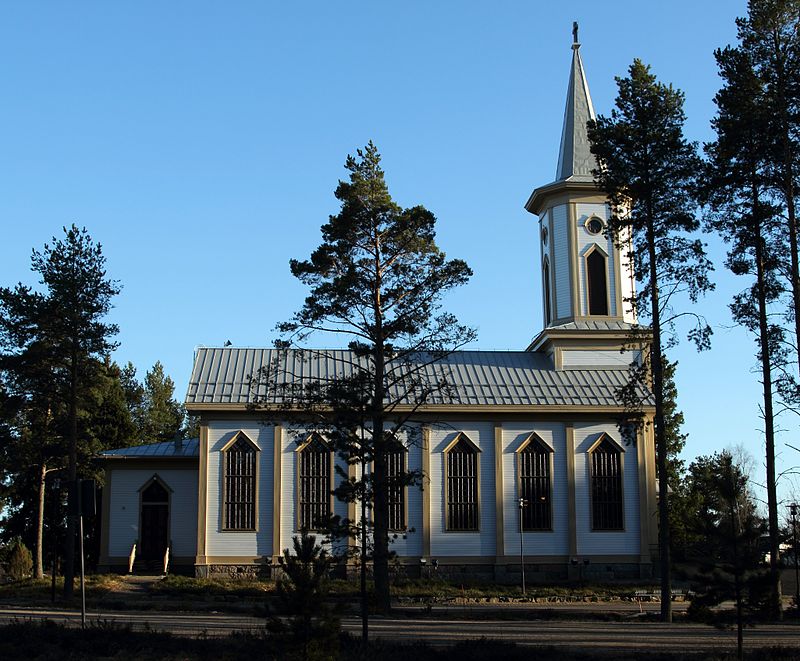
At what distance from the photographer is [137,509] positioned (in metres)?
39.1

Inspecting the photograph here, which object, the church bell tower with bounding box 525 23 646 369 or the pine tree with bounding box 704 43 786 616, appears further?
the church bell tower with bounding box 525 23 646 369

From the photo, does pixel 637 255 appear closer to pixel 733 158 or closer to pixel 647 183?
pixel 647 183

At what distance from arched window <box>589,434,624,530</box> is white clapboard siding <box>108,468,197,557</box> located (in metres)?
15.4

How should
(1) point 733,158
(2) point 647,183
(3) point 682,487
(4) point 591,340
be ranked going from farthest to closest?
(3) point 682,487 → (4) point 591,340 → (2) point 647,183 → (1) point 733,158

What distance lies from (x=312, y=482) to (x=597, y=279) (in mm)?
14584

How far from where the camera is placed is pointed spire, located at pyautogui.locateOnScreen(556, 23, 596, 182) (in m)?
43.5

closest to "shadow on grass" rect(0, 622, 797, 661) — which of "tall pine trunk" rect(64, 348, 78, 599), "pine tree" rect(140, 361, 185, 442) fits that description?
"tall pine trunk" rect(64, 348, 78, 599)

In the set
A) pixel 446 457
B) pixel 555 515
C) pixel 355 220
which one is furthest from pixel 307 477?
pixel 355 220

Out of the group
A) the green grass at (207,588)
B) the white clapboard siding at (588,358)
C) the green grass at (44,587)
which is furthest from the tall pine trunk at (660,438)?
the green grass at (44,587)

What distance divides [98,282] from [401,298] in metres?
10.7

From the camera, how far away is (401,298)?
30.1 meters

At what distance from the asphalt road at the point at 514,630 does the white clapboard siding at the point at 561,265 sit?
18.8 metres

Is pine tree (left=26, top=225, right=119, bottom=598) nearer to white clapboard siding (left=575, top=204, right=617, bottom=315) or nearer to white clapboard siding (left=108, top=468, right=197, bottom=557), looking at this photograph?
white clapboard siding (left=108, top=468, right=197, bottom=557)

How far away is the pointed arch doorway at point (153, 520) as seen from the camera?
38.8m
